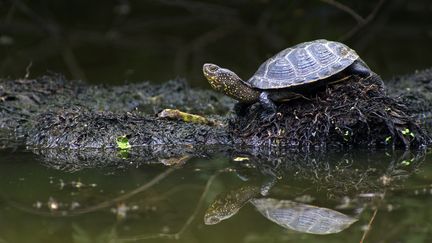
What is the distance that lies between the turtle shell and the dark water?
85 cm

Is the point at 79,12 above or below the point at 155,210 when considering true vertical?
above

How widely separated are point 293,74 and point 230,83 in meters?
0.65

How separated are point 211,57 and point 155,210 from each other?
26.1 ft

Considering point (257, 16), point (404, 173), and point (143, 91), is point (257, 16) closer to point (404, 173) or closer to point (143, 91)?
point (143, 91)

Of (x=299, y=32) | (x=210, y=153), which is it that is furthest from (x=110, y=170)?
(x=299, y=32)

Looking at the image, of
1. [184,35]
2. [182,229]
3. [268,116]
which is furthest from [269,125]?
[184,35]

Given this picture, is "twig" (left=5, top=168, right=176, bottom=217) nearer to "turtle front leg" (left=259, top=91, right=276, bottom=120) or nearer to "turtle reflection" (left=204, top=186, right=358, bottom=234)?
"turtle reflection" (left=204, top=186, right=358, bottom=234)

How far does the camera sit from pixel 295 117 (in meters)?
6.77

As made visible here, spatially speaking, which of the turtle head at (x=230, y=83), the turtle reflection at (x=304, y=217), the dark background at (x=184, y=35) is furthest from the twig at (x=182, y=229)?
the dark background at (x=184, y=35)

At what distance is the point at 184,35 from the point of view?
1505 centimetres

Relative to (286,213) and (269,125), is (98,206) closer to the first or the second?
(286,213)

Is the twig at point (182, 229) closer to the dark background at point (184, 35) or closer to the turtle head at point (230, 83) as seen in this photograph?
the turtle head at point (230, 83)

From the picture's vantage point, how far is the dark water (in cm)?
451

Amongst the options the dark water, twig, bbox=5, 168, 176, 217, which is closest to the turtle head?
the dark water
